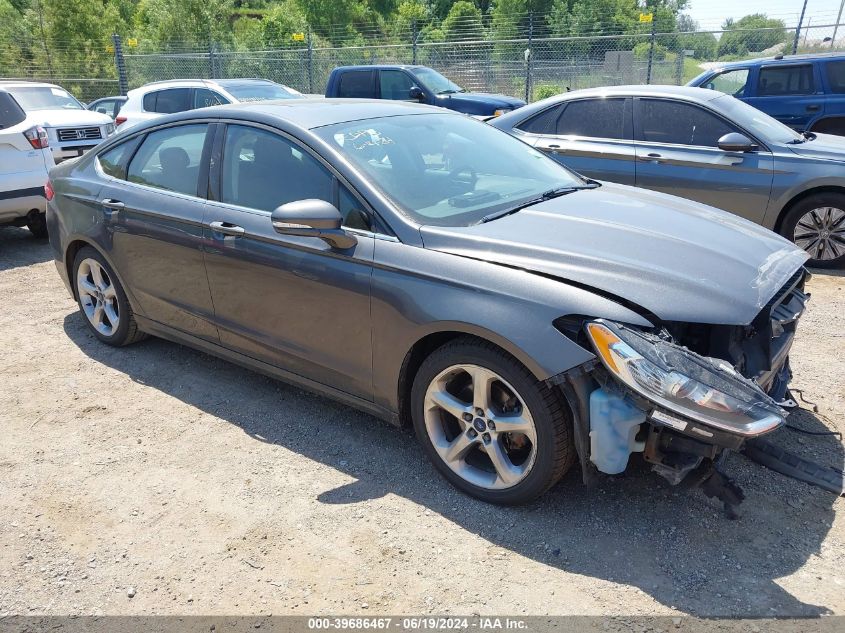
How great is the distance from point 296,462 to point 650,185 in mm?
4744

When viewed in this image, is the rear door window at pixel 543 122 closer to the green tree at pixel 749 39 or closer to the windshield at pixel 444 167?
the windshield at pixel 444 167

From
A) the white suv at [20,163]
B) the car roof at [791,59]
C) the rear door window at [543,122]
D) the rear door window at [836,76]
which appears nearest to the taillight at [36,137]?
the white suv at [20,163]

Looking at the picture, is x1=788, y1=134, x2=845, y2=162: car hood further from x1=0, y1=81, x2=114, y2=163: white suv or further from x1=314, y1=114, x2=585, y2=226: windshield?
x1=0, y1=81, x2=114, y2=163: white suv

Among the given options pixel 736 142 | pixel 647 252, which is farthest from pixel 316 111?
pixel 736 142

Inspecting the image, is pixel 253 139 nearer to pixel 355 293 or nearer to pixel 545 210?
pixel 355 293

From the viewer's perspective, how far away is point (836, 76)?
32.3ft

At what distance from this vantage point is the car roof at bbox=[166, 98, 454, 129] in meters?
3.67

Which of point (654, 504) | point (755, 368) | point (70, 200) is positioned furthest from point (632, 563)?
point (70, 200)

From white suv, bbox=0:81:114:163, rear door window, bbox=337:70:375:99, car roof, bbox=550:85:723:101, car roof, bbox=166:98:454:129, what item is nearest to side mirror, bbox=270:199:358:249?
car roof, bbox=166:98:454:129

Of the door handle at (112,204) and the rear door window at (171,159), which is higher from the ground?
the rear door window at (171,159)

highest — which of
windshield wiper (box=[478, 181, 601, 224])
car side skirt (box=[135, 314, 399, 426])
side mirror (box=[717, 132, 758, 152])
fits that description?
windshield wiper (box=[478, 181, 601, 224])

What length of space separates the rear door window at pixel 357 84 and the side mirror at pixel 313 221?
11080mm

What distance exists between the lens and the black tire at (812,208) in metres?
6.14

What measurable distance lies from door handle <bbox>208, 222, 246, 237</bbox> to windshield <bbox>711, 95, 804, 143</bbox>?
16.1 ft
